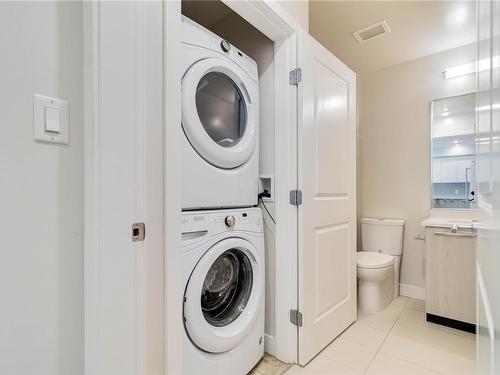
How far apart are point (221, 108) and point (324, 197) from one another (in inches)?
32.9

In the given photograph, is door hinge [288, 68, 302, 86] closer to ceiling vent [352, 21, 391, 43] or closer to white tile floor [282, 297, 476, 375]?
ceiling vent [352, 21, 391, 43]

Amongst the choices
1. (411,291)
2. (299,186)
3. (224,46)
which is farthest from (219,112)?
(411,291)

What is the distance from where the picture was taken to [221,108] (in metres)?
1.42

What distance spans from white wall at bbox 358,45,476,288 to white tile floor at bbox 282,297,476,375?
2.40ft

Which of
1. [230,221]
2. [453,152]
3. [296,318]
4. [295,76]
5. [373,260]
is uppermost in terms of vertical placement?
[295,76]

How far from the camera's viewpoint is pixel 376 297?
2174mm

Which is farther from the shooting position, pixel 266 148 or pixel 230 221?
pixel 266 148

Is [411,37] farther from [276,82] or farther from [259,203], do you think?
[259,203]

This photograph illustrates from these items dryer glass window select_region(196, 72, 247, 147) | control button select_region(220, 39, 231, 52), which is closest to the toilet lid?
dryer glass window select_region(196, 72, 247, 147)

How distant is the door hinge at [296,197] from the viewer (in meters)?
1.48

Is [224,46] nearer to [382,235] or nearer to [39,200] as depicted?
[39,200]

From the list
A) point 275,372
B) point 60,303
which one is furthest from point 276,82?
point 275,372

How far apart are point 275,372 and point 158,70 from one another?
1.55 metres

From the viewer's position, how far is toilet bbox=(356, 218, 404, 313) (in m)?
2.13
